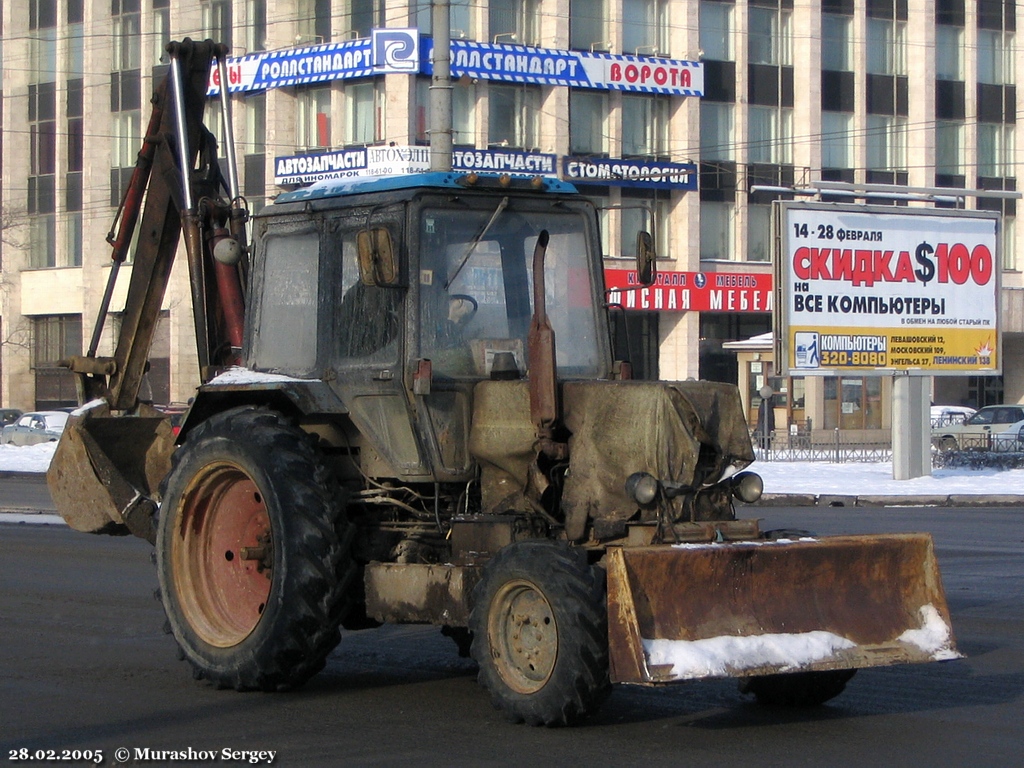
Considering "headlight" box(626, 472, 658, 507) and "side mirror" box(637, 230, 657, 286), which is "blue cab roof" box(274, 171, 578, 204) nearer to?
"side mirror" box(637, 230, 657, 286)

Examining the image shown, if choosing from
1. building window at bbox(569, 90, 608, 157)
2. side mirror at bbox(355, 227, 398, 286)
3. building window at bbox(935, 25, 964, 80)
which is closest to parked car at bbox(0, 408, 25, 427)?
building window at bbox(569, 90, 608, 157)

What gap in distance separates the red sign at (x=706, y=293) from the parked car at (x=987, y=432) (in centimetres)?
977

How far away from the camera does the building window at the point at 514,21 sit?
162ft

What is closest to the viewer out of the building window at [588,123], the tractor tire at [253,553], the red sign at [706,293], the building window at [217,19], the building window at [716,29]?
the tractor tire at [253,553]

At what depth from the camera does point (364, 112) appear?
4878 centimetres

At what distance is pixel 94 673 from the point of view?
9.35 metres

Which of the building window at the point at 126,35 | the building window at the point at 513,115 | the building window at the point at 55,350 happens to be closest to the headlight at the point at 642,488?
the building window at the point at 513,115

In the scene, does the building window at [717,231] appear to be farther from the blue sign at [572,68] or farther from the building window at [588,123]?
the building window at [588,123]

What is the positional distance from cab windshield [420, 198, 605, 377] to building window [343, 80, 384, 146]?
39793mm

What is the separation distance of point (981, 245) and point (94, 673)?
995 inches

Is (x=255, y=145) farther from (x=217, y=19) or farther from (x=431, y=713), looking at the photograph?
(x=431, y=713)

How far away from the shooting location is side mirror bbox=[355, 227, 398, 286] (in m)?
8.15

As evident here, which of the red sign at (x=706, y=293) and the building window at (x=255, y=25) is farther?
the red sign at (x=706, y=293)

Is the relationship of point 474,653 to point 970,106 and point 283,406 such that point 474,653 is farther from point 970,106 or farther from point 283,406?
point 970,106
